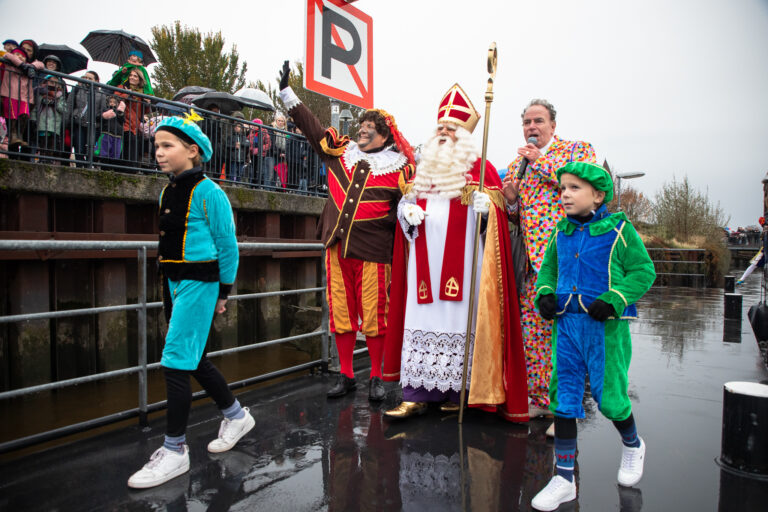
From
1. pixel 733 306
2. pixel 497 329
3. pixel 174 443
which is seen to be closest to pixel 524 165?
pixel 497 329

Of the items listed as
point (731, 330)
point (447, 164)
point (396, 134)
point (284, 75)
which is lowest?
point (731, 330)

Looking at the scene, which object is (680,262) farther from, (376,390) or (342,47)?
(376,390)

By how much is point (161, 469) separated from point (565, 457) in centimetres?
194

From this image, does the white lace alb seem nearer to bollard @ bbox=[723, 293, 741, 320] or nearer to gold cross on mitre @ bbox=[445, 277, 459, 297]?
gold cross on mitre @ bbox=[445, 277, 459, 297]

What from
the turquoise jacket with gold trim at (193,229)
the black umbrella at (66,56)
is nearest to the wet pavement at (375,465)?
the turquoise jacket with gold trim at (193,229)

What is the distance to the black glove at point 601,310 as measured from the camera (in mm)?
2400

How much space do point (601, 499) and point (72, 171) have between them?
252 inches

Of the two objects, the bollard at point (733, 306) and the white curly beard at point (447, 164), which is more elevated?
the white curly beard at point (447, 164)

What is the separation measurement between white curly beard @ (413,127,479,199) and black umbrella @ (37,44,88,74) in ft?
28.1

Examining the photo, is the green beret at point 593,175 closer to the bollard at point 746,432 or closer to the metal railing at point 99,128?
the bollard at point 746,432

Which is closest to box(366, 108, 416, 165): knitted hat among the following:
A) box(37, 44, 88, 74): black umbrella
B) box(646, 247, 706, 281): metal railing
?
box(37, 44, 88, 74): black umbrella

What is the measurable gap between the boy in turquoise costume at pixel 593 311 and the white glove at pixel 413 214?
110 cm

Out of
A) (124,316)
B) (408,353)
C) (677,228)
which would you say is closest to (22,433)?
(124,316)

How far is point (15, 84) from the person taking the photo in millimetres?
6250
